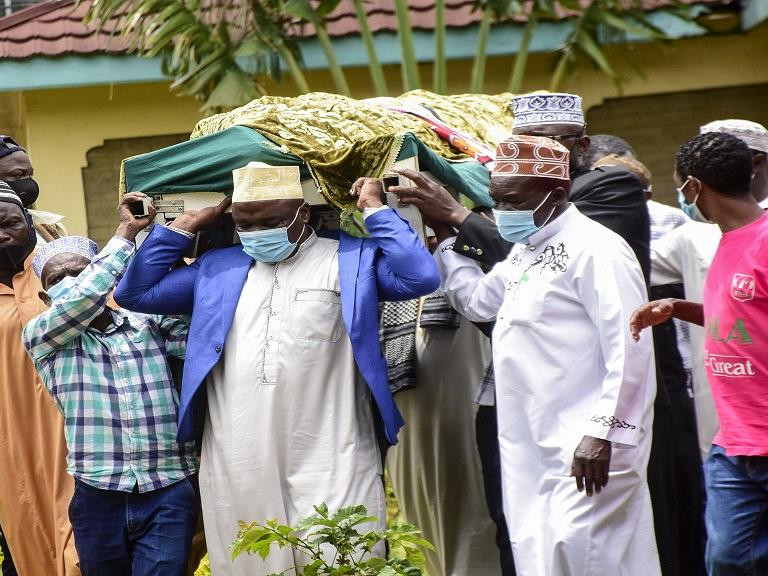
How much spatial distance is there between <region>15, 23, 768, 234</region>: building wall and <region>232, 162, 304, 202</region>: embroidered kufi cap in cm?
675

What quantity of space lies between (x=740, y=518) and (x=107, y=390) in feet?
8.08

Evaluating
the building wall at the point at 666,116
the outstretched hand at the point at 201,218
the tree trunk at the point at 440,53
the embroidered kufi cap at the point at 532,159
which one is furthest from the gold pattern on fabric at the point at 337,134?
the building wall at the point at 666,116

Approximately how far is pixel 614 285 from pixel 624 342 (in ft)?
0.66

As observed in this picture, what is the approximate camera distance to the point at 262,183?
4875 mm

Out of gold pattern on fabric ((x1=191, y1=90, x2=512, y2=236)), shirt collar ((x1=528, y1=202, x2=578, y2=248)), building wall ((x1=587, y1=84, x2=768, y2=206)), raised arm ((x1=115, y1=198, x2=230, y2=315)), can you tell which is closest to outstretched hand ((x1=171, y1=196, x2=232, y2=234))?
raised arm ((x1=115, y1=198, x2=230, y2=315))

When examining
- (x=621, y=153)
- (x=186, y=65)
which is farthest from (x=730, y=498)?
(x=186, y=65)

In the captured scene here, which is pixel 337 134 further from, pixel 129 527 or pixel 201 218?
pixel 129 527

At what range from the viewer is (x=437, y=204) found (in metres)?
5.14

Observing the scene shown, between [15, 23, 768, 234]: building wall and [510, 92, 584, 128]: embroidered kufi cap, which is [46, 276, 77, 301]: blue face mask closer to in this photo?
[510, 92, 584, 128]: embroidered kufi cap

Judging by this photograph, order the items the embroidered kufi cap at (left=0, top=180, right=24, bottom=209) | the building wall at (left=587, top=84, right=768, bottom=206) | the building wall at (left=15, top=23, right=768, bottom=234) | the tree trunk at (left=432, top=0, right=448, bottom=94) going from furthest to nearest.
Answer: the building wall at (left=587, top=84, right=768, bottom=206) < the building wall at (left=15, top=23, right=768, bottom=234) < the tree trunk at (left=432, top=0, right=448, bottom=94) < the embroidered kufi cap at (left=0, top=180, right=24, bottom=209)

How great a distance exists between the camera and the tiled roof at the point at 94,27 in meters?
11.0

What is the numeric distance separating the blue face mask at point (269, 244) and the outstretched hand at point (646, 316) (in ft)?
4.48

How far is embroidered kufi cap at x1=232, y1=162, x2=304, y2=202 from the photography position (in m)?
4.87

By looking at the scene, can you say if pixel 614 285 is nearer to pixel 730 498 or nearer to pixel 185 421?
pixel 730 498
